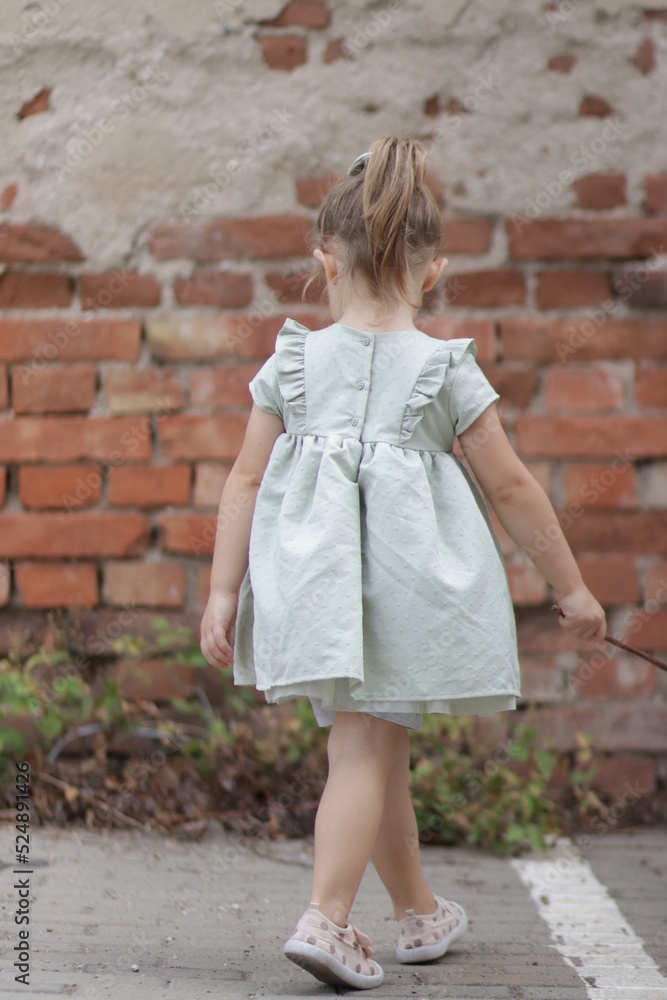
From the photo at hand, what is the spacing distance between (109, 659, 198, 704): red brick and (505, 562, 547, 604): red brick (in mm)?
886

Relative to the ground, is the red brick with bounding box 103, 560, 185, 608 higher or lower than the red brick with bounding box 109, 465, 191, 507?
lower

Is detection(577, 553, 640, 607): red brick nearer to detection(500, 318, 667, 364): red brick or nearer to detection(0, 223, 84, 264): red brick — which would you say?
detection(500, 318, 667, 364): red brick

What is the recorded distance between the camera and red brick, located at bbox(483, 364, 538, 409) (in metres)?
2.89

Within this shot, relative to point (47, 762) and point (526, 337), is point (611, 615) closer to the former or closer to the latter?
point (526, 337)

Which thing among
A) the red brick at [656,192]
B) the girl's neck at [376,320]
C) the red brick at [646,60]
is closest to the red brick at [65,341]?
the girl's neck at [376,320]

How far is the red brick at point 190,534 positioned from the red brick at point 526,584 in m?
0.80

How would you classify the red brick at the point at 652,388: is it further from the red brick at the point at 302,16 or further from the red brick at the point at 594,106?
the red brick at the point at 302,16

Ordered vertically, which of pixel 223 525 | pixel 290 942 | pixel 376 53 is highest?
pixel 376 53

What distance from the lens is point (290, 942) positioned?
157 centimetres

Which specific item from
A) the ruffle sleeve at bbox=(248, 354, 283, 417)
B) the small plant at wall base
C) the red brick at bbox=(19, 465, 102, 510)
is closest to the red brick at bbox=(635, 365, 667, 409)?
the small plant at wall base

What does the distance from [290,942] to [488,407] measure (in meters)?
0.90

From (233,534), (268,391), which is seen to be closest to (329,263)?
(268,391)

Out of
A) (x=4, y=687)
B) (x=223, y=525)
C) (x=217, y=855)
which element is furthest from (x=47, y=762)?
(x=223, y=525)

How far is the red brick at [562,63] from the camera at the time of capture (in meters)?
2.91
